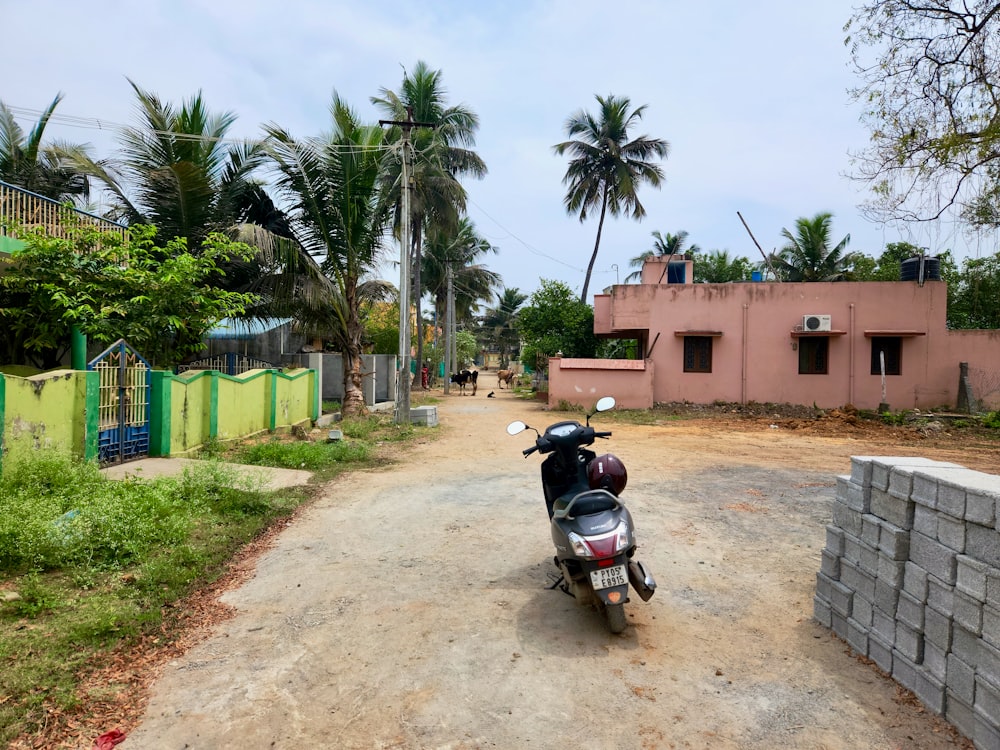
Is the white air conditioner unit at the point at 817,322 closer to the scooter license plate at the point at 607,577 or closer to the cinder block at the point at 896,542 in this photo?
the cinder block at the point at 896,542

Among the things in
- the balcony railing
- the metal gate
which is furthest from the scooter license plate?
the balcony railing

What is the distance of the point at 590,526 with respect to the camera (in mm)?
3574

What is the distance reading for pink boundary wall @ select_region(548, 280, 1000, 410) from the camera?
18.6m

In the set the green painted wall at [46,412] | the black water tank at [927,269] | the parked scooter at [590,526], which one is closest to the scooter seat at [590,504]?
the parked scooter at [590,526]

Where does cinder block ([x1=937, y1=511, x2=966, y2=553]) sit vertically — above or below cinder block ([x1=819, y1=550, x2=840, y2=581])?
above

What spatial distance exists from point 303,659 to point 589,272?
29.2 m

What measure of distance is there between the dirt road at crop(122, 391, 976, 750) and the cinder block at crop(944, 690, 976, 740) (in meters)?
0.06

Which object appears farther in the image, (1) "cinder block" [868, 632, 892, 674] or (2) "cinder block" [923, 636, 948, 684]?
(1) "cinder block" [868, 632, 892, 674]

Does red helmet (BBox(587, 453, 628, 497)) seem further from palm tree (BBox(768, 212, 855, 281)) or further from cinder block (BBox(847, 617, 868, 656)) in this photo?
palm tree (BBox(768, 212, 855, 281))

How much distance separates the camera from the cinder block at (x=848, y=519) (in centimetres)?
342

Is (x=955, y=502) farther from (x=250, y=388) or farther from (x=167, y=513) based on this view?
(x=250, y=388)

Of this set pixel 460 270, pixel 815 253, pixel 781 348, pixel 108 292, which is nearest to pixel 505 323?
pixel 460 270

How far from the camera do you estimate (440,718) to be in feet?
9.06

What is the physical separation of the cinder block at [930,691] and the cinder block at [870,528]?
2.07 feet
